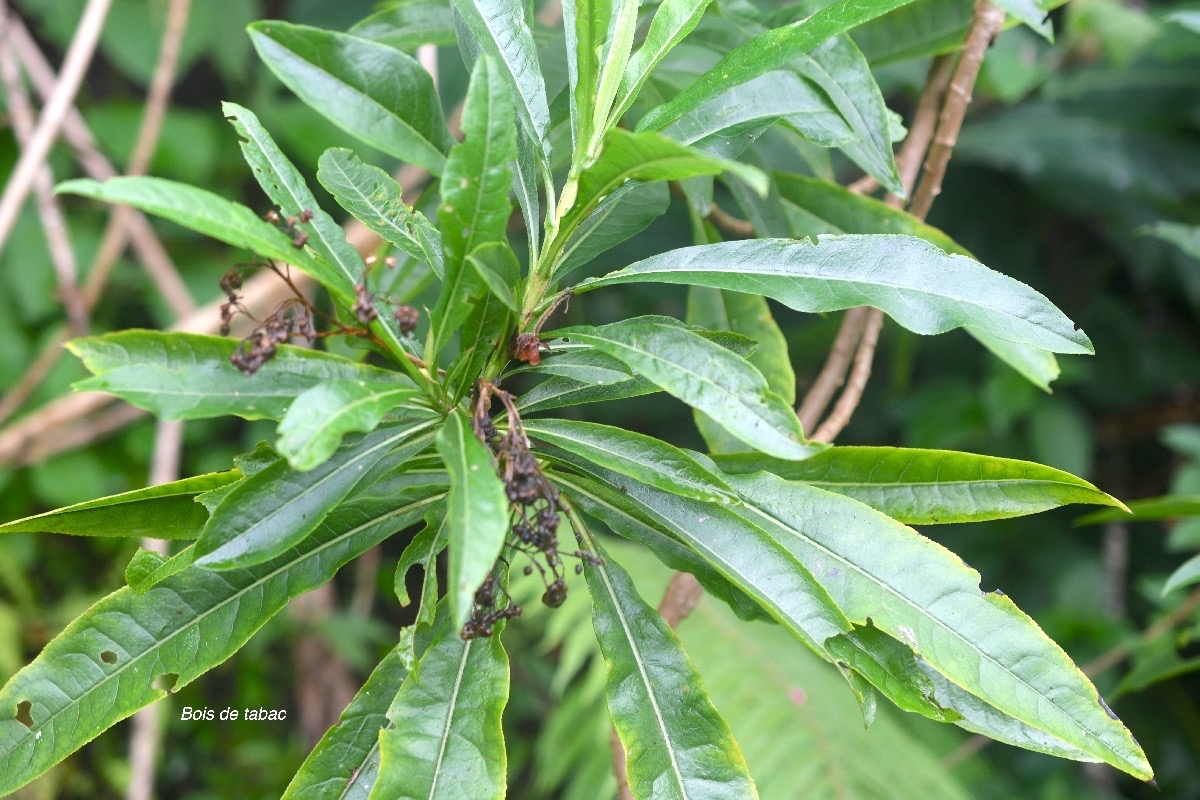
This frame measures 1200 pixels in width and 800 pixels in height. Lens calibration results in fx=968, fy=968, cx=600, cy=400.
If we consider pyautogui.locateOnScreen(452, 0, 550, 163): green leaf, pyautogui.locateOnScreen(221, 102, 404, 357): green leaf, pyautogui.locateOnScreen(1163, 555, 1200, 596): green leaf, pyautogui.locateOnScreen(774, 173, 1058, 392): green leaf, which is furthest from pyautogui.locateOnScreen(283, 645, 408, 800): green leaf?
pyautogui.locateOnScreen(1163, 555, 1200, 596): green leaf

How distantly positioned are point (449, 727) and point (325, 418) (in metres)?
0.26

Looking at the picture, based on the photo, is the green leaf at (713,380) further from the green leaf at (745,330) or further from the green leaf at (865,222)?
the green leaf at (865,222)

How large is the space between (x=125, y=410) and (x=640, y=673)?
1808 millimetres

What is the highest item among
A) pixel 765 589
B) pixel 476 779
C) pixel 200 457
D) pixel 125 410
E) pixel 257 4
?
pixel 257 4

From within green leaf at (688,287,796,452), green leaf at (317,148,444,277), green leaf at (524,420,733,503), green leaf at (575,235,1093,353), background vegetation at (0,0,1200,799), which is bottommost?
background vegetation at (0,0,1200,799)

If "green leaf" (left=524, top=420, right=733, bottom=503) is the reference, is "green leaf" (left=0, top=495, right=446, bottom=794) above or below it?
below

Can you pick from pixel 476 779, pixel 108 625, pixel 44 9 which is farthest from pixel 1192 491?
pixel 44 9

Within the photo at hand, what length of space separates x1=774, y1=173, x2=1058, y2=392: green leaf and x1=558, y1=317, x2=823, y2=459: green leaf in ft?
1.33

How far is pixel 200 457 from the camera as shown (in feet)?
7.77

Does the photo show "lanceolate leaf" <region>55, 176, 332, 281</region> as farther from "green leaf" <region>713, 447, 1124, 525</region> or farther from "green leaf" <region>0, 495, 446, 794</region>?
"green leaf" <region>713, 447, 1124, 525</region>

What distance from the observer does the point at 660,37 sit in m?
0.68

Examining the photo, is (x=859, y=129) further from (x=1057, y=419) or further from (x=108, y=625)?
(x=1057, y=419)

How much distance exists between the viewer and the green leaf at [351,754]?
2.20 ft

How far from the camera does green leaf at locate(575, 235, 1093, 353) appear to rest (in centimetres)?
62
